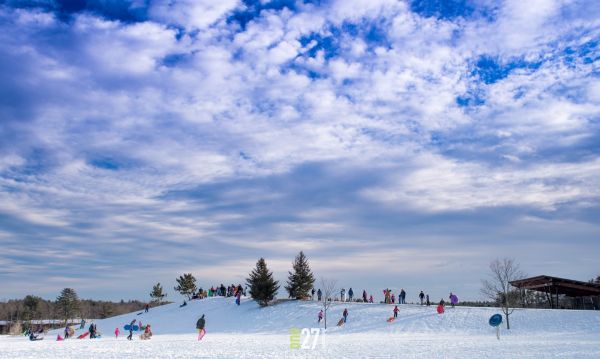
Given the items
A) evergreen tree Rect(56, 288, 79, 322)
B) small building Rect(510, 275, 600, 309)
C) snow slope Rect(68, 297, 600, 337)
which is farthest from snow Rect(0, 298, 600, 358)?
evergreen tree Rect(56, 288, 79, 322)

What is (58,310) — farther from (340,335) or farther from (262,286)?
(340,335)

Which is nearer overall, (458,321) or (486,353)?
(486,353)

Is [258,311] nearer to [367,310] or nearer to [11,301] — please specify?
[367,310]

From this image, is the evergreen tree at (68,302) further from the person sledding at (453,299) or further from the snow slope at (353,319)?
the person sledding at (453,299)

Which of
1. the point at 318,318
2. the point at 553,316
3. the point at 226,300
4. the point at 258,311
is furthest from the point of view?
the point at 226,300

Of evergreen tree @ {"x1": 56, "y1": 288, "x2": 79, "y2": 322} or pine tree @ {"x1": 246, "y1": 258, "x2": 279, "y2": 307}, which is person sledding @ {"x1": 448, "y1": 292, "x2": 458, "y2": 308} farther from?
evergreen tree @ {"x1": 56, "y1": 288, "x2": 79, "y2": 322}

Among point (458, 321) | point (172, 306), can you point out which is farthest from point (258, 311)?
point (458, 321)

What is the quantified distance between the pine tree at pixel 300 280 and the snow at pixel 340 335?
1956 millimetres

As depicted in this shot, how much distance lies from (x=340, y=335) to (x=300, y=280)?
67.1 feet

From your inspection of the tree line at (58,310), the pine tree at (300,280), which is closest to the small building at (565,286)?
the pine tree at (300,280)

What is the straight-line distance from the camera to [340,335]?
38.2 meters

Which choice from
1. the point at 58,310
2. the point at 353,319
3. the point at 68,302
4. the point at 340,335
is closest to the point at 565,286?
the point at 353,319

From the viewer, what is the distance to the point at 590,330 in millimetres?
34219

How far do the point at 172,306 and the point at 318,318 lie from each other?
89.3ft
